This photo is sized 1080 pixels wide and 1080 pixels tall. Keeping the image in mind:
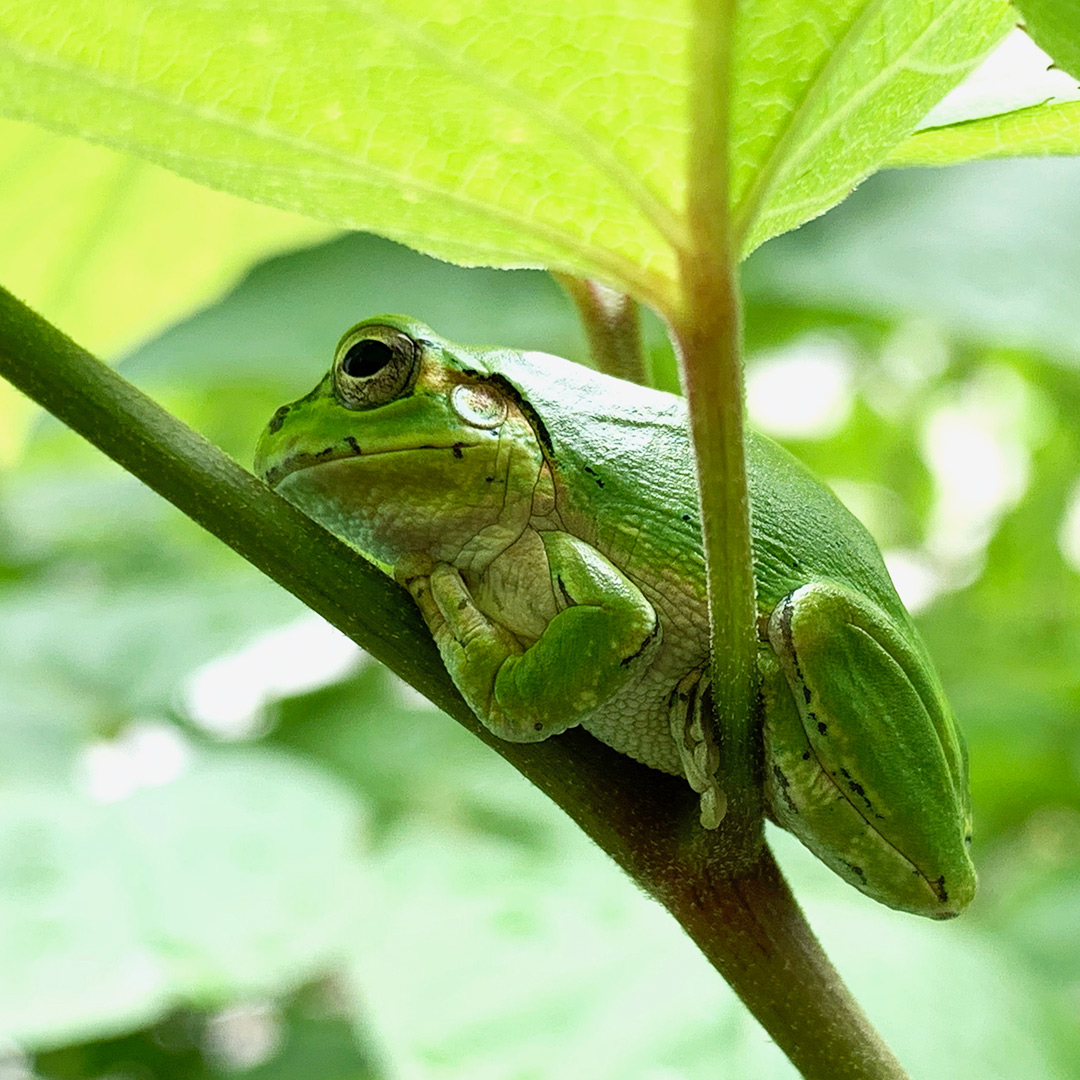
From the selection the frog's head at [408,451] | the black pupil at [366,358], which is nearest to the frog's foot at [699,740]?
the frog's head at [408,451]

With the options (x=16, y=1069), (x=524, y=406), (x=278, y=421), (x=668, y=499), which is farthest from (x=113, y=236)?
(x=16, y=1069)

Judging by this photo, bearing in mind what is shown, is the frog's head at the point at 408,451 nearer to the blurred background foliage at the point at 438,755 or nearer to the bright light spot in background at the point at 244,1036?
the blurred background foliage at the point at 438,755

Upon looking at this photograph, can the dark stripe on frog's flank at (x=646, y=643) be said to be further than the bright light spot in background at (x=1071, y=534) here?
No

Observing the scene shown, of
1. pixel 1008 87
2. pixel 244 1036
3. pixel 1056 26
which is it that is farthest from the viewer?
pixel 244 1036

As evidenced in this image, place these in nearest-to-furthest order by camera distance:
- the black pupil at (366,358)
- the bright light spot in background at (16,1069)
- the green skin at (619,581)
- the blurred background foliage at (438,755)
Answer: the green skin at (619,581) → the black pupil at (366,358) → the blurred background foliage at (438,755) → the bright light spot in background at (16,1069)

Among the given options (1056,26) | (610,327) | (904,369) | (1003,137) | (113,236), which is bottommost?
(1056,26)

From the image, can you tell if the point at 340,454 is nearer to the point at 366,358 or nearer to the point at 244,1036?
the point at 366,358

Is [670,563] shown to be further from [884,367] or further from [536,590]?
[884,367]

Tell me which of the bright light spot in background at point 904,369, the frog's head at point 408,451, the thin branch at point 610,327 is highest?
the bright light spot in background at point 904,369
